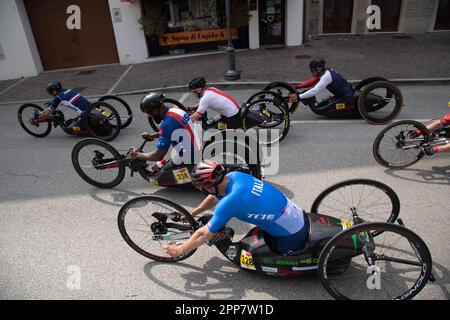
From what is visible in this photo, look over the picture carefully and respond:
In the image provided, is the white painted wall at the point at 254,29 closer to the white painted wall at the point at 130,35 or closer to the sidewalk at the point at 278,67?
the sidewalk at the point at 278,67

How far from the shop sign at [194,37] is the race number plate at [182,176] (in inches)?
445

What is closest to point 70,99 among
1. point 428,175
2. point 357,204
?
point 357,204

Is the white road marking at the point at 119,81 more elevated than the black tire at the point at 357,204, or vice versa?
the white road marking at the point at 119,81

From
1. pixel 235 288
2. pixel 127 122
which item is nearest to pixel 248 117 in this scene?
pixel 127 122

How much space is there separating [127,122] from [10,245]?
3.88 metres

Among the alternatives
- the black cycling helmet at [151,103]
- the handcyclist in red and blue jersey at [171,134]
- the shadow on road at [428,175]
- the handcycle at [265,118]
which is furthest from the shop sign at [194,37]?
the shadow on road at [428,175]

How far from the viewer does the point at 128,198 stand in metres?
4.93

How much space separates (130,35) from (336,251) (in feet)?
43.9

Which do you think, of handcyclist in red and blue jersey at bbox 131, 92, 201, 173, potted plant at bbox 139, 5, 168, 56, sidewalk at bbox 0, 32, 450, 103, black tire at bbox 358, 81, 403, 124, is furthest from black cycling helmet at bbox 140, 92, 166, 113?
potted plant at bbox 139, 5, 168, 56

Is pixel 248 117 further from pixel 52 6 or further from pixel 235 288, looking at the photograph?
pixel 52 6

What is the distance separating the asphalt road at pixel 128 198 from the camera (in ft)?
11.0

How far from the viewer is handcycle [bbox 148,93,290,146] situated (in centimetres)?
621

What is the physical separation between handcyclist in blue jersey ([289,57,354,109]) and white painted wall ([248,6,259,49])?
8.18 m

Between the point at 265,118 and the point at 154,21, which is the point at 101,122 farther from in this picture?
the point at 154,21
